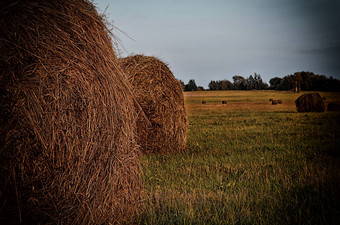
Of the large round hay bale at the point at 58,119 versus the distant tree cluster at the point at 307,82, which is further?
the distant tree cluster at the point at 307,82

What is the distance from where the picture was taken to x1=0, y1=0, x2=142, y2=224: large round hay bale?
9.23 ft

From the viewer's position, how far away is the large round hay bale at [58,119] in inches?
111

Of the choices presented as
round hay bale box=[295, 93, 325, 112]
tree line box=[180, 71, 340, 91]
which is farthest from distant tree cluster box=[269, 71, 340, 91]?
round hay bale box=[295, 93, 325, 112]

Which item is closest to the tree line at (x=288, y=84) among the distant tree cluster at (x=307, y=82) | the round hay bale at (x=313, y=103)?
the distant tree cluster at (x=307, y=82)

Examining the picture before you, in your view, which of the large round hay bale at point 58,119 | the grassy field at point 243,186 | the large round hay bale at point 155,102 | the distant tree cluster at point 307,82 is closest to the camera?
the large round hay bale at point 58,119

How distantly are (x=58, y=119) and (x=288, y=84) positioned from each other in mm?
91427

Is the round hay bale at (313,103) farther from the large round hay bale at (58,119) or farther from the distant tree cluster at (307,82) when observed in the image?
the distant tree cluster at (307,82)

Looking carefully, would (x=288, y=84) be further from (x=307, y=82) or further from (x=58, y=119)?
(x=58, y=119)

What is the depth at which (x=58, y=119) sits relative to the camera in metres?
2.94

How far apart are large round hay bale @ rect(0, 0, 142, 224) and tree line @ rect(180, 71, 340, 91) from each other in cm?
5673

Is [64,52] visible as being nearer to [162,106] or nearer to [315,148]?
[162,106]

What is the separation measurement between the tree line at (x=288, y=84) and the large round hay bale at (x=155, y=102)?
2052 inches

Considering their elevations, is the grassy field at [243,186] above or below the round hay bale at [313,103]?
below

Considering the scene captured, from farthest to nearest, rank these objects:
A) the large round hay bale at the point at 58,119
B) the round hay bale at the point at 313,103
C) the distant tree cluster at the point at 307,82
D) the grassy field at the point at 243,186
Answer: the distant tree cluster at the point at 307,82 < the round hay bale at the point at 313,103 < the grassy field at the point at 243,186 < the large round hay bale at the point at 58,119
